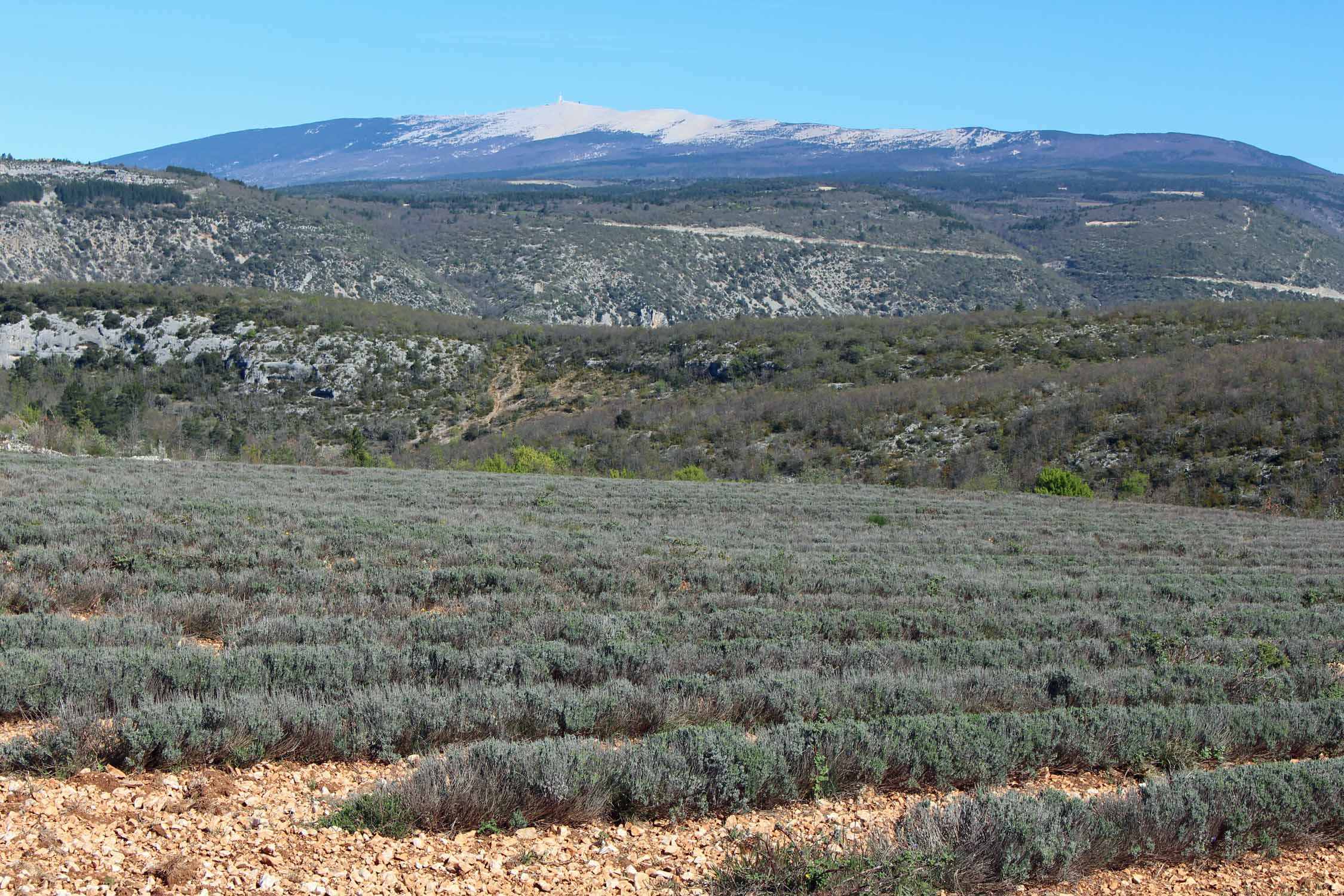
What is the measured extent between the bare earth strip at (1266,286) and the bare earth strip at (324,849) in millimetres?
93855

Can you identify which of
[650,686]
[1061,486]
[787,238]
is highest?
[787,238]

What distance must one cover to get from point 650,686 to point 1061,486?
86.1 feet

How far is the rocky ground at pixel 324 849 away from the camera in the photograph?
3615 mm

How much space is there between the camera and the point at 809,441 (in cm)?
3922

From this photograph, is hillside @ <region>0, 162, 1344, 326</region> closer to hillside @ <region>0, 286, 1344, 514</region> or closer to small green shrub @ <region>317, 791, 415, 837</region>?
hillside @ <region>0, 286, 1344, 514</region>

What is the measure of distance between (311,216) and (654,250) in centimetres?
2892

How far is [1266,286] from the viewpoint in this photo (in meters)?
87.8

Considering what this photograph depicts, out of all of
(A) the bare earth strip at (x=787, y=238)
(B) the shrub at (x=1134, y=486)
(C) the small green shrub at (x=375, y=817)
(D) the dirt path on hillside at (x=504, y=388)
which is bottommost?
(B) the shrub at (x=1134, y=486)

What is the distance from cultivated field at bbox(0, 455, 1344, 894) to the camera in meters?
4.28

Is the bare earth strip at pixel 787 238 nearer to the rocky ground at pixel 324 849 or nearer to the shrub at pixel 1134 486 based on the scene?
the shrub at pixel 1134 486

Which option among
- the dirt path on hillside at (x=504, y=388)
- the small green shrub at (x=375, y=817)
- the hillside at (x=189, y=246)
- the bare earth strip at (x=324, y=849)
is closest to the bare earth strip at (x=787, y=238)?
the hillside at (x=189, y=246)

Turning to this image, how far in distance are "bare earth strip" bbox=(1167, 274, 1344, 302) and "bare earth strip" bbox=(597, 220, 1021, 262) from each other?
588 inches

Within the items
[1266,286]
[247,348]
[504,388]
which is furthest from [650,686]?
[1266,286]

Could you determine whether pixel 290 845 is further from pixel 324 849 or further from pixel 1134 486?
pixel 1134 486
